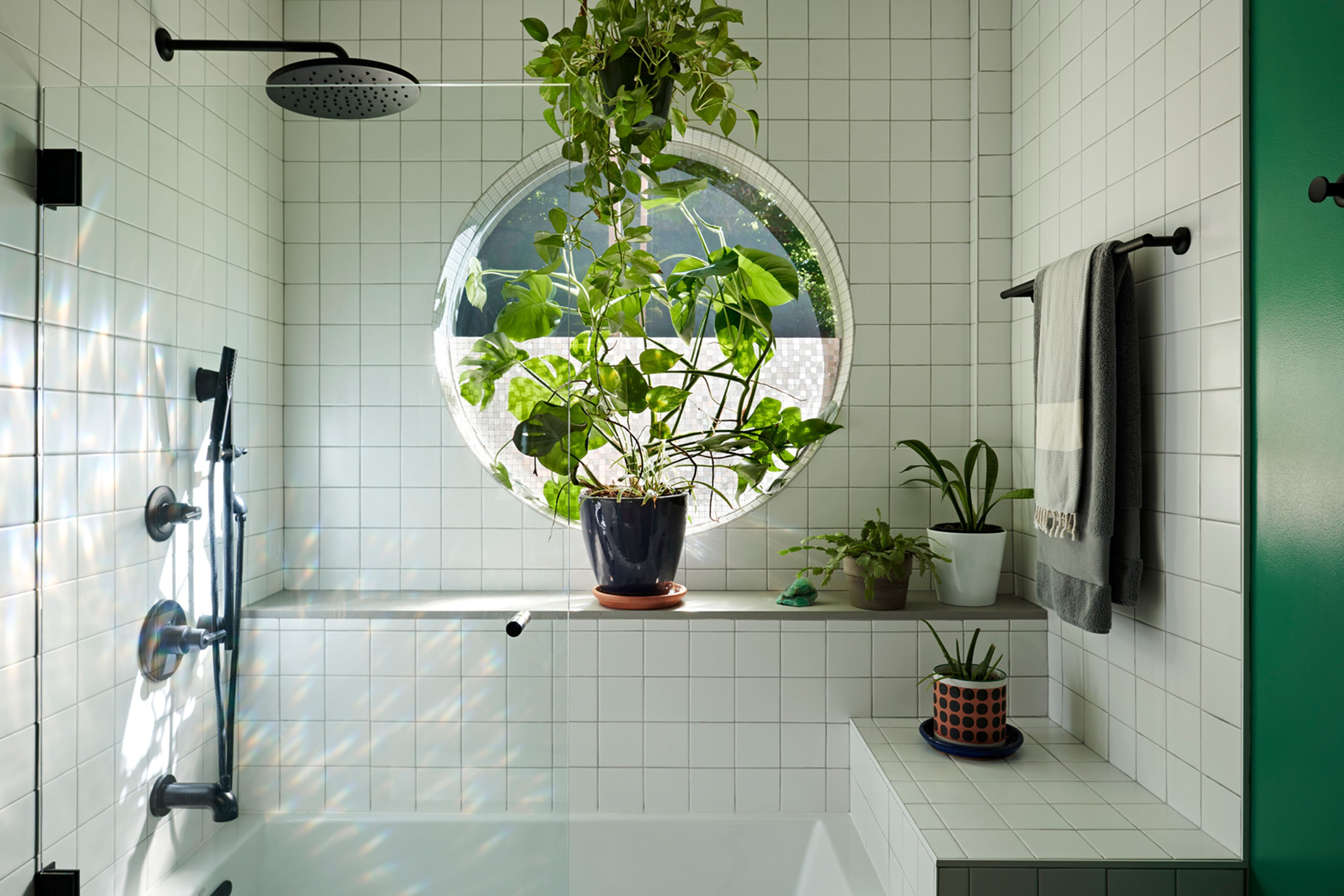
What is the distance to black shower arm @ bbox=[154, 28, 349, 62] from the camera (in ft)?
4.96

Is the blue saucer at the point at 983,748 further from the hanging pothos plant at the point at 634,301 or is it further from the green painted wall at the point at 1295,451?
the hanging pothos plant at the point at 634,301

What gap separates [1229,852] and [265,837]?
5.21 ft

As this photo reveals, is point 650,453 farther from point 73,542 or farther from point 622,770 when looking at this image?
point 73,542

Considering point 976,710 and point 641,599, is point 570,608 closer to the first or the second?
point 641,599

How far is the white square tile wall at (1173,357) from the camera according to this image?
1394 millimetres

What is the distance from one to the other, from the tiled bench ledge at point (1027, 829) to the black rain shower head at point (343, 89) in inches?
61.2

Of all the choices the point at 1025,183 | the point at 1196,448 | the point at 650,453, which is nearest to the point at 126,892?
the point at 650,453

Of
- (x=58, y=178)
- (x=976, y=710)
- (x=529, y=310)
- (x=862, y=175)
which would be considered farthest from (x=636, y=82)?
(x=976, y=710)

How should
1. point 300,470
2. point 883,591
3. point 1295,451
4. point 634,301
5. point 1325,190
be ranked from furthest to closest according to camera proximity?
point 883,591, point 634,301, point 300,470, point 1295,451, point 1325,190

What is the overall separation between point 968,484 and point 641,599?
35.0 inches

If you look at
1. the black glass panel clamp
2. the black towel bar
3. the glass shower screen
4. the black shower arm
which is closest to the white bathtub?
→ the glass shower screen

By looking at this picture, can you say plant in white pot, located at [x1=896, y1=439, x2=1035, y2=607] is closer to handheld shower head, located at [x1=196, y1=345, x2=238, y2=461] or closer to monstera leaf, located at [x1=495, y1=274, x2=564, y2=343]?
monstera leaf, located at [x1=495, y1=274, x2=564, y2=343]

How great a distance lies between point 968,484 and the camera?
2137 mm

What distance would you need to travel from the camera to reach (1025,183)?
2.19 meters
